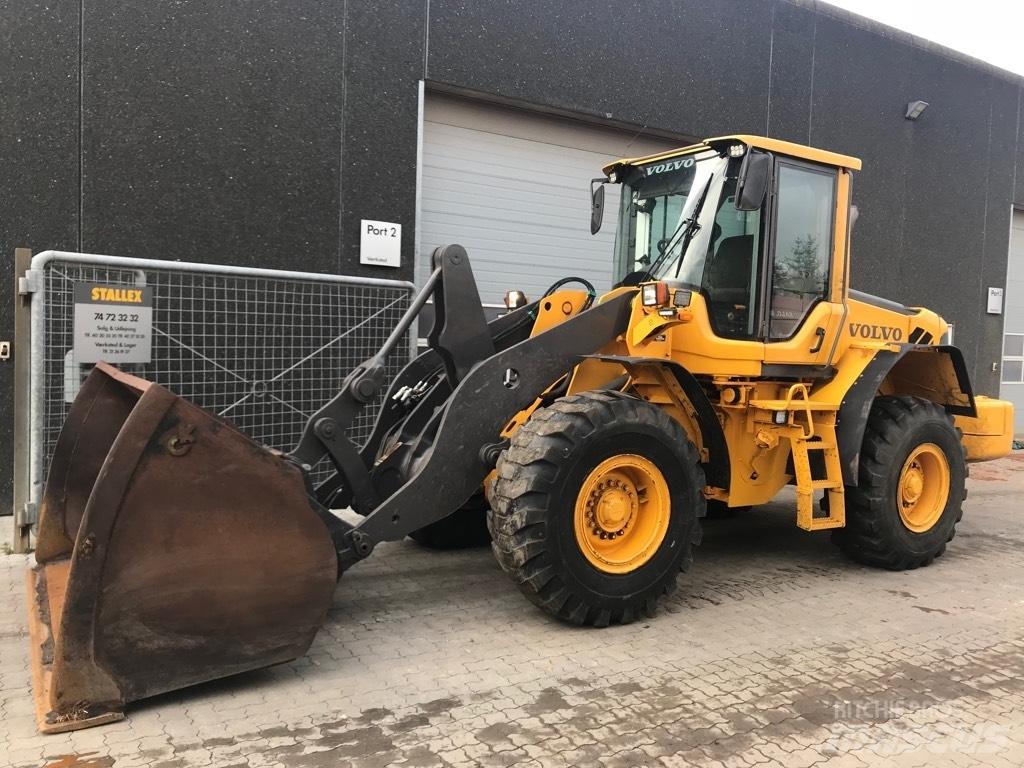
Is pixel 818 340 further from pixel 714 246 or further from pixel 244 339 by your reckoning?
pixel 244 339

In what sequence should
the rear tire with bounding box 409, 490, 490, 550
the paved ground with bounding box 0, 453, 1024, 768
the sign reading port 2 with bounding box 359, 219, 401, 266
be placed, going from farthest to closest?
the sign reading port 2 with bounding box 359, 219, 401, 266 → the rear tire with bounding box 409, 490, 490, 550 → the paved ground with bounding box 0, 453, 1024, 768

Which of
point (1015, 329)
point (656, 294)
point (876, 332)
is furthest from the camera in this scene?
point (1015, 329)

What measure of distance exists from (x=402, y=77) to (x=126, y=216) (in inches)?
114

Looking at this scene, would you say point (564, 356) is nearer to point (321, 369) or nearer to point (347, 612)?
point (347, 612)

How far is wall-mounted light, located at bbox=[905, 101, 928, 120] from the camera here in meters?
11.7

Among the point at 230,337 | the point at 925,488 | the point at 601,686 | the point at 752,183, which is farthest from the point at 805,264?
the point at 230,337

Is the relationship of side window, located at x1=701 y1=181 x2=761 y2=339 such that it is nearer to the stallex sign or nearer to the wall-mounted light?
the stallex sign

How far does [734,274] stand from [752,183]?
0.74m

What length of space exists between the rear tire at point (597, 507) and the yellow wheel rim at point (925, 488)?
2.09 metres

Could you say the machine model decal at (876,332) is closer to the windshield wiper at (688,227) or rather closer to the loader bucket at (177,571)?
the windshield wiper at (688,227)

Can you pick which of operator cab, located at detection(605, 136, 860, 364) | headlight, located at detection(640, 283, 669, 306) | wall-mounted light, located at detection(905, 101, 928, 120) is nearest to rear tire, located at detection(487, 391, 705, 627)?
headlight, located at detection(640, 283, 669, 306)

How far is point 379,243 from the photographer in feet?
25.0

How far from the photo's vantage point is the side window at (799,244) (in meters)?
5.14

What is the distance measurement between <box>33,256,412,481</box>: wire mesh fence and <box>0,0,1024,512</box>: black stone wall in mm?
1096
